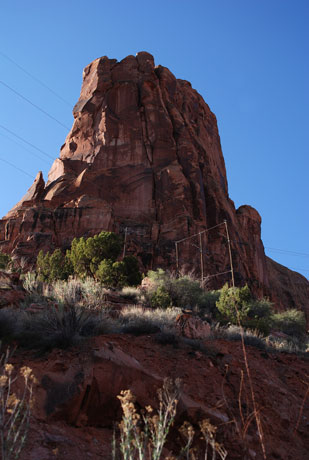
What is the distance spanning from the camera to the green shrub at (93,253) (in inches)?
998

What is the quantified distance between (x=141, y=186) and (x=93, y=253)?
2107 centimetres

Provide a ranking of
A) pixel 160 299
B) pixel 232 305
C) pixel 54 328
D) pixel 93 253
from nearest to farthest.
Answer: pixel 54 328 < pixel 160 299 < pixel 232 305 < pixel 93 253

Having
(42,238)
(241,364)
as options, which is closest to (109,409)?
(241,364)

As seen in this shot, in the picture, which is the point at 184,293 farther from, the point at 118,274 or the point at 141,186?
the point at 141,186

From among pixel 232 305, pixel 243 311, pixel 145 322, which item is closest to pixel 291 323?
pixel 243 311

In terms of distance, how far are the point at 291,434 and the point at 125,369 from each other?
10.7 feet

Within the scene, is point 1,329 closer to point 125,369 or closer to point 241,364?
point 125,369

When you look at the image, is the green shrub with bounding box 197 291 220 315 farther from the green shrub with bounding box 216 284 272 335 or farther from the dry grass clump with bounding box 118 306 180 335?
the dry grass clump with bounding box 118 306 180 335

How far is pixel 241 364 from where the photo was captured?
8.86 meters

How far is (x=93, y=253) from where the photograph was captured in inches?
1021

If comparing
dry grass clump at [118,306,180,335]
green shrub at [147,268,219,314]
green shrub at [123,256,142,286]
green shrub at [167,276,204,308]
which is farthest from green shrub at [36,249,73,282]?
dry grass clump at [118,306,180,335]

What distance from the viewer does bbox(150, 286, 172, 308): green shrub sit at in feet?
55.7

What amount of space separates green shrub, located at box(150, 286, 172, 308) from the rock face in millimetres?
19232

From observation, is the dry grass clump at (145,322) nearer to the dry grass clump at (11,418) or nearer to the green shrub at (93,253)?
the dry grass clump at (11,418)
